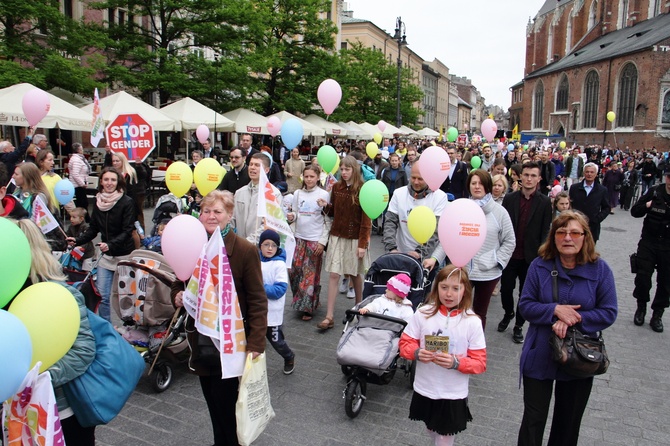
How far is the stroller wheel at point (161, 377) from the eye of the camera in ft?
15.4

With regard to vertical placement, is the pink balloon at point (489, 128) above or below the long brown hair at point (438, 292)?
above

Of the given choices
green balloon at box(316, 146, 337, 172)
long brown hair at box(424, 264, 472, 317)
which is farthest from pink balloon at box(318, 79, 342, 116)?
long brown hair at box(424, 264, 472, 317)

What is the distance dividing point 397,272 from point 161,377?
249cm

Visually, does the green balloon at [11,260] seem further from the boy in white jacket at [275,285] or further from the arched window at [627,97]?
the arched window at [627,97]

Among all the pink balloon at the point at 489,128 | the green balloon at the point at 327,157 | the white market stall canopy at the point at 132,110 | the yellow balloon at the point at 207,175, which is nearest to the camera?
the yellow balloon at the point at 207,175

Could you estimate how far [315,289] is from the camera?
22.3 feet

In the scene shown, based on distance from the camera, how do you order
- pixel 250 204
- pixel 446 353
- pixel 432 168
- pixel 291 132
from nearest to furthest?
pixel 446 353, pixel 432 168, pixel 250 204, pixel 291 132

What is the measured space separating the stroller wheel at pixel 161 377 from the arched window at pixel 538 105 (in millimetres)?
74583

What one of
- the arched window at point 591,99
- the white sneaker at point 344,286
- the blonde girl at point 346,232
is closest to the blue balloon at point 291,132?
the white sneaker at point 344,286

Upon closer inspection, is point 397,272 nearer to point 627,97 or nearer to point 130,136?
point 130,136

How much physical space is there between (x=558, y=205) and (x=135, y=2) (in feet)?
62.0

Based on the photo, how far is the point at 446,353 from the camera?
3.24 m

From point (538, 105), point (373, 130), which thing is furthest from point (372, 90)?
point (538, 105)

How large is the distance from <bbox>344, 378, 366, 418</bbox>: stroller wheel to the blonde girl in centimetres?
192
